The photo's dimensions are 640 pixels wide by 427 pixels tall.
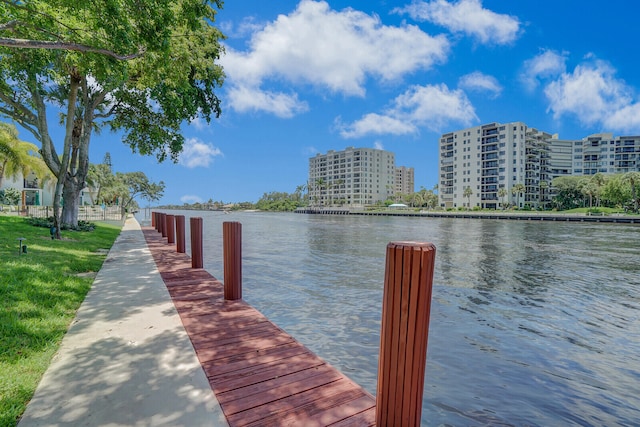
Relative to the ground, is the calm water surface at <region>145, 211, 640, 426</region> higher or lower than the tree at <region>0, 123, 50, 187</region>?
lower

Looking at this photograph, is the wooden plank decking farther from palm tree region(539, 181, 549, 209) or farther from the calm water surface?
palm tree region(539, 181, 549, 209)

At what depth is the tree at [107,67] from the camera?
307 inches

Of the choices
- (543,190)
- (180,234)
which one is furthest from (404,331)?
(543,190)

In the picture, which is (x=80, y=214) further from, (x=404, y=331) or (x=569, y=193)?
(x=569, y=193)

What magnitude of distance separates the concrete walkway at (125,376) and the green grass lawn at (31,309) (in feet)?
0.44

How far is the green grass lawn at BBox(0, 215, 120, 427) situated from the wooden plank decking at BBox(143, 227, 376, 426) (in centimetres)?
165

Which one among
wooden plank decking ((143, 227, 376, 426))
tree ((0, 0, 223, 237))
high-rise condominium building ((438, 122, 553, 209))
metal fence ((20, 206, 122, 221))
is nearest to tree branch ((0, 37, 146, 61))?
tree ((0, 0, 223, 237))

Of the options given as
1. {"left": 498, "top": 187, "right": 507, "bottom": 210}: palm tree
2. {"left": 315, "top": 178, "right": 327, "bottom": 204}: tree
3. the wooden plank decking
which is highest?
{"left": 315, "top": 178, "right": 327, "bottom": 204}: tree

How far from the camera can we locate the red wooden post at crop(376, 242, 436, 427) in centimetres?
254

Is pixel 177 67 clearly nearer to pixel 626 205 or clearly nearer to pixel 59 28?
pixel 59 28

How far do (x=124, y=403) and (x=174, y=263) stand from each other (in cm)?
807

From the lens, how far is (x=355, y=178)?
535ft

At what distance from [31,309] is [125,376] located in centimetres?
304

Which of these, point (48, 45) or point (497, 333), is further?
point (48, 45)
